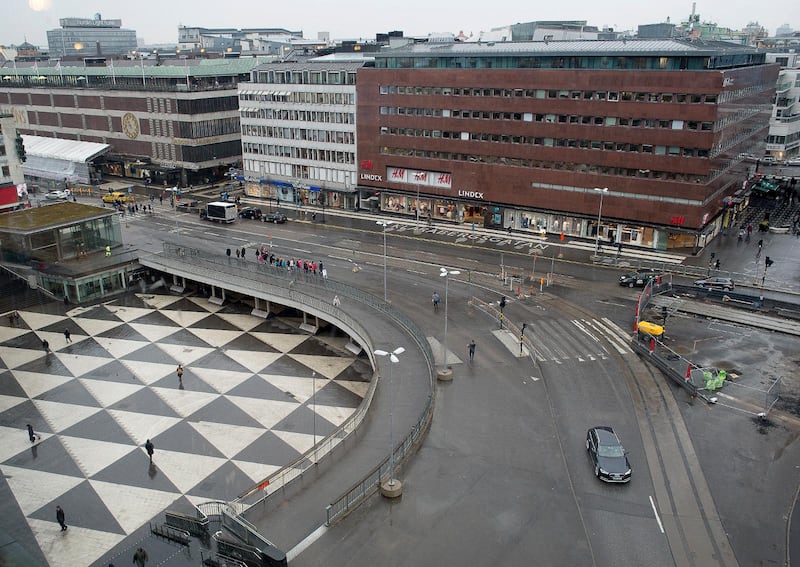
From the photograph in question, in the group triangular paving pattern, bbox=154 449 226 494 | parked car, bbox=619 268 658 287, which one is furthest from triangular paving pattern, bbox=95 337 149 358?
parked car, bbox=619 268 658 287

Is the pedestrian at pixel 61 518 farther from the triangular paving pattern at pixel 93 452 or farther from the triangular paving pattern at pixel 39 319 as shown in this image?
the triangular paving pattern at pixel 39 319

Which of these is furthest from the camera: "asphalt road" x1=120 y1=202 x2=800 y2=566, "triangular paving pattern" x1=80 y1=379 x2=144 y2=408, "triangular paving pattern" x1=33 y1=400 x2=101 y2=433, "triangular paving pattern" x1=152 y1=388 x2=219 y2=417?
"triangular paving pattern" x1=80 y1=379 x2=144 y2=408

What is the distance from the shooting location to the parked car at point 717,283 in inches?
2229

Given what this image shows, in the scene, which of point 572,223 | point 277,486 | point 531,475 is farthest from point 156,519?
point 572,223

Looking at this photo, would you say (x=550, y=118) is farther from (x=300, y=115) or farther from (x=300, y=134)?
(x=300, y=134)

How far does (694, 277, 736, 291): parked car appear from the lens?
5662 cm

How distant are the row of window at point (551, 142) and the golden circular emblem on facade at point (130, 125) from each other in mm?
51778

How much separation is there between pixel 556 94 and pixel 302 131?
38789 millimetres

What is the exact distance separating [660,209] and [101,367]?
55803 millimetres

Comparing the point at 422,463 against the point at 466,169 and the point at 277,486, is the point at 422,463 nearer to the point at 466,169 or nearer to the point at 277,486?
the point at 277,486

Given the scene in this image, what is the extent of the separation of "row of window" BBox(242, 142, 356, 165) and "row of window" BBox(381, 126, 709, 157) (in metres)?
7.81

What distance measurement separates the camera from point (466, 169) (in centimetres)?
8181

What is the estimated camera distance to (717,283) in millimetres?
57375

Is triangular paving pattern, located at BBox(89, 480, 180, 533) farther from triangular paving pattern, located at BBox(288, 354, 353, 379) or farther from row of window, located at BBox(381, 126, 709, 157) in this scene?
row of window, located at BBox(381, 126, 709, 157)
